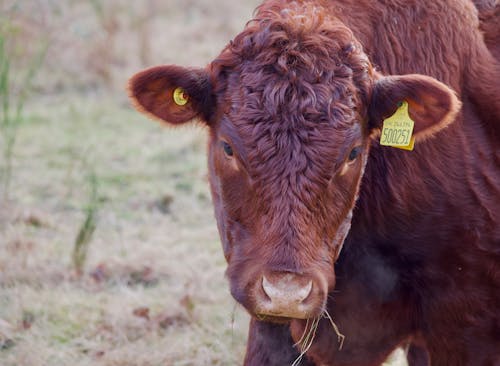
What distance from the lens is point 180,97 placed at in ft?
14.0

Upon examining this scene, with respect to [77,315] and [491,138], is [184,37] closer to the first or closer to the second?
[77,315]

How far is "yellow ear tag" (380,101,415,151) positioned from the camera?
13.5 feet

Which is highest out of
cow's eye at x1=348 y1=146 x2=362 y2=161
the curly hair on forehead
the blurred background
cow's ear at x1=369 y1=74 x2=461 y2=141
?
the curly hair on forehead

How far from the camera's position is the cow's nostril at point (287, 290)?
3.63 metres

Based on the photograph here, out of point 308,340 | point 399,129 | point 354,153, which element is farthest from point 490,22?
point 308,340

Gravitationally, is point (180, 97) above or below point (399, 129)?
above

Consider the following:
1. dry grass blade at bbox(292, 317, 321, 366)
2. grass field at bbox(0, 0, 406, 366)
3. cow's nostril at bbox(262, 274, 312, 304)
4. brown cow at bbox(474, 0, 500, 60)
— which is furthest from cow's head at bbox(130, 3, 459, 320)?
grass field at bbox(0, 0, 406, 366)

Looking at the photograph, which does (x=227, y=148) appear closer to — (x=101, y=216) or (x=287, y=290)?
(x=287, y=290)

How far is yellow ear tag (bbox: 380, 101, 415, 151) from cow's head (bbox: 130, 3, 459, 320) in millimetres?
42

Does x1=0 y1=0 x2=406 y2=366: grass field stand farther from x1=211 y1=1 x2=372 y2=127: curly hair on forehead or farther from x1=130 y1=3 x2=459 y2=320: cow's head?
x1=211 y1=1 x2=372 y2=127: curly hair on forehead

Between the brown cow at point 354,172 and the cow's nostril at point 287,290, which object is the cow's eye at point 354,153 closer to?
the brown cow at point 354,172

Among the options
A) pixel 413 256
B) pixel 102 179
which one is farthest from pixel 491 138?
pixel 102 179

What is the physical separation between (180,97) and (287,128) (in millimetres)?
636

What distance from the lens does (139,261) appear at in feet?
24.0
